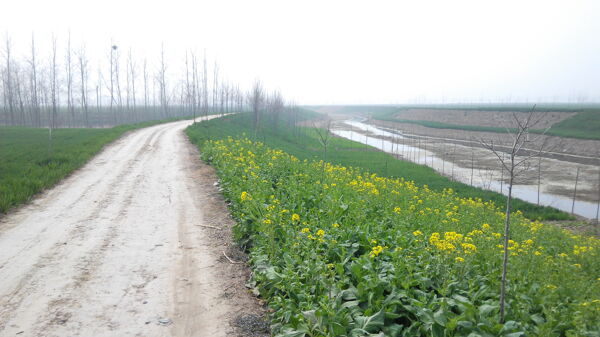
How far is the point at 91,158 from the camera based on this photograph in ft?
54.8

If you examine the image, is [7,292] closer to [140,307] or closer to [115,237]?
[140,307]

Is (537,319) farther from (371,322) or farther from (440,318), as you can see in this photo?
(371,322)

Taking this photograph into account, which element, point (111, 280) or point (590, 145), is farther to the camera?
point (590, 145)

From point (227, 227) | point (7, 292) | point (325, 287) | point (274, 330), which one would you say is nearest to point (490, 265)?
point (325, 287)

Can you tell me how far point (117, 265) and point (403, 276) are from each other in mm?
4597

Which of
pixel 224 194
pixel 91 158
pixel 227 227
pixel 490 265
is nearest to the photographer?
pixel 490 265

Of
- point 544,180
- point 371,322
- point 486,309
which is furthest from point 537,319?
point 544,180

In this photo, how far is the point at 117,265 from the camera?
6.50 meters

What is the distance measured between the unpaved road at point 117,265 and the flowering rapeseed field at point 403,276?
82 centimetres

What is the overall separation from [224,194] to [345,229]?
5.02 meters

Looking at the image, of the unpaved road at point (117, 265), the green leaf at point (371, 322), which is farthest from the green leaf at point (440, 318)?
the unpaved road at point (117, 265)

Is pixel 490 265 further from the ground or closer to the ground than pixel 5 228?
further from the ground

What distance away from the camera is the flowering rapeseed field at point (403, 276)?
12.9ft

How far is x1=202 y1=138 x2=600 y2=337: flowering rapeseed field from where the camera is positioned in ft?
12.9
